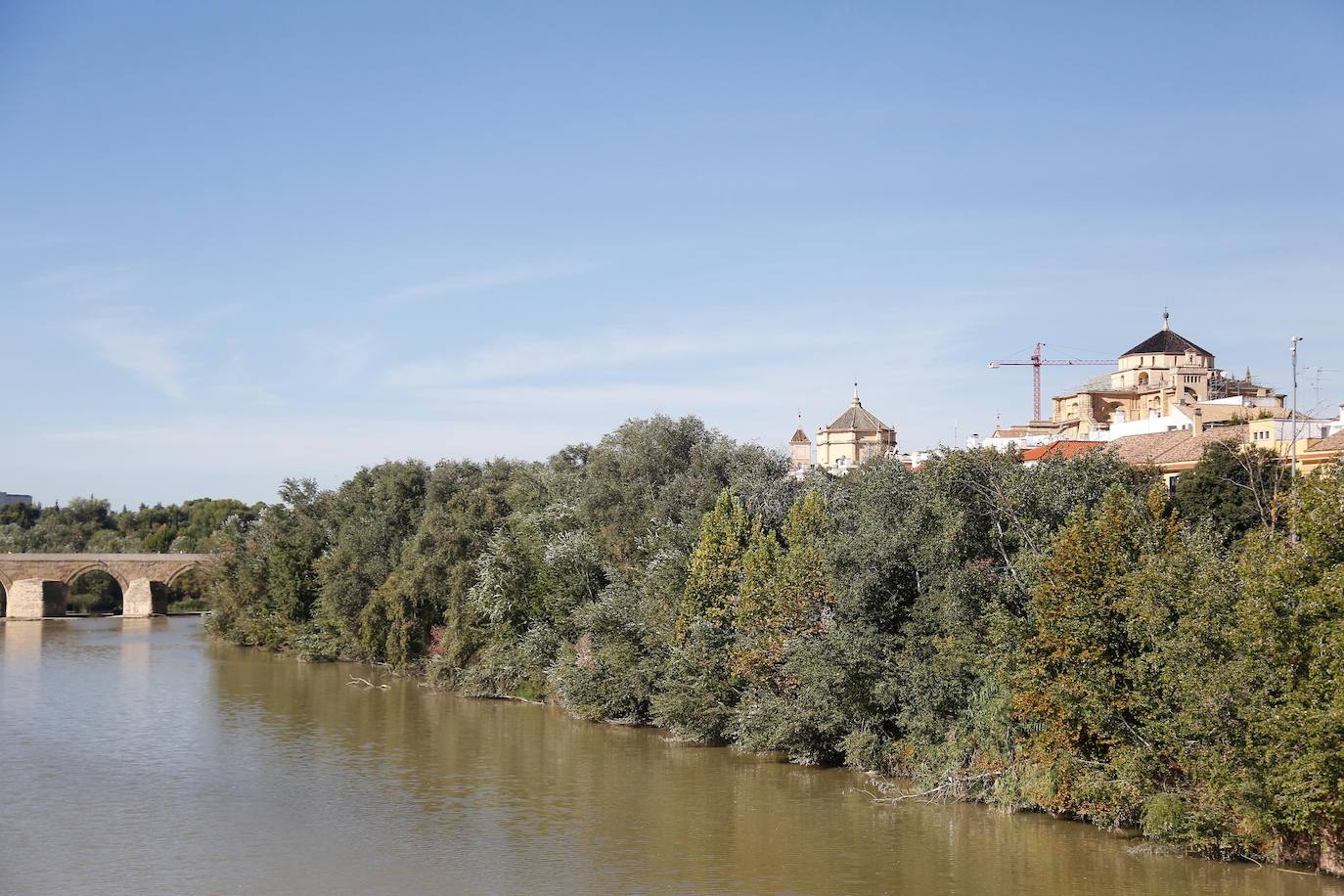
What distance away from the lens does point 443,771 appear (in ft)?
99.9

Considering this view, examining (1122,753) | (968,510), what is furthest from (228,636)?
(1122,753)

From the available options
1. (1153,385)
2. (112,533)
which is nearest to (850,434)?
(1153,385)

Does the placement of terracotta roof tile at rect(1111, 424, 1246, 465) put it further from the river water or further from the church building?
the church building

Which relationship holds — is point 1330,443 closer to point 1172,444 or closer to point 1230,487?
point 1172,444

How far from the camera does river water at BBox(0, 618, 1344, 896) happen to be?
21266mm

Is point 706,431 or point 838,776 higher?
point 706,431

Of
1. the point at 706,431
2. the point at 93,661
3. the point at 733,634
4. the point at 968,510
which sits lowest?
the point at 93,661

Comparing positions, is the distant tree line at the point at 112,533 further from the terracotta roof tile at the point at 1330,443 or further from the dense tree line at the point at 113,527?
the terracotta roof tile at the point at 1330,443

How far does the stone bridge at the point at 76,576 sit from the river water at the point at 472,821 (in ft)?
150

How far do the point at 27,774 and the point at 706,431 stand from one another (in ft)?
72.4

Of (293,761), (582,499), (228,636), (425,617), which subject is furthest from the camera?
(228,636)

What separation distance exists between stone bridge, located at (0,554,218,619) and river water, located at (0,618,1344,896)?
150 ft

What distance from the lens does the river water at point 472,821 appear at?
21266mm

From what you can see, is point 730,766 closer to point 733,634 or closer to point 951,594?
point 733,634
